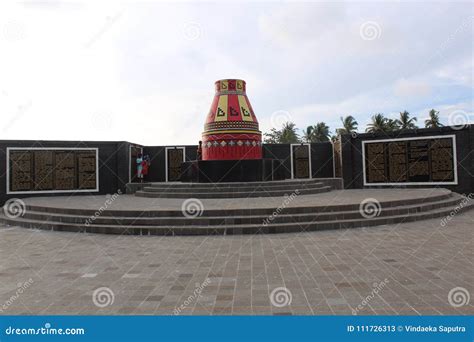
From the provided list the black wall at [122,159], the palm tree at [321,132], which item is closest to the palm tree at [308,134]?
the palm tree at [321,132]

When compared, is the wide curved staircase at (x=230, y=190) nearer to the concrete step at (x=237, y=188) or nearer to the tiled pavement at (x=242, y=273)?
the concrete step at (x=237, y=188)

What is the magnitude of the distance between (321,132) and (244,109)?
33690 millimetres

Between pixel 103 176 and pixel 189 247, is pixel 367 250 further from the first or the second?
pixel 103 176

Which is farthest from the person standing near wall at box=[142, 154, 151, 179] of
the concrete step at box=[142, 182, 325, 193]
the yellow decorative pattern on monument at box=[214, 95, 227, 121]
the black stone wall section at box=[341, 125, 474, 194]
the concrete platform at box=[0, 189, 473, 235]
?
the black stone wall section at box=[341, 125, 474, 194]

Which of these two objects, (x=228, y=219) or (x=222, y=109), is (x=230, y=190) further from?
(x=222, y=109)

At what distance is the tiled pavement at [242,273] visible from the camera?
10.6 feet

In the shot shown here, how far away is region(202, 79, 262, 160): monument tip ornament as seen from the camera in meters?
13.3

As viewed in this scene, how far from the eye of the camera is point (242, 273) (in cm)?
421

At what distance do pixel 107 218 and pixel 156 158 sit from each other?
9.31 meters

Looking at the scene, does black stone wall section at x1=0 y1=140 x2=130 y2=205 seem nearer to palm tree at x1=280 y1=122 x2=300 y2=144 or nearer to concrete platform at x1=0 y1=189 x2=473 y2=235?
concrete platform at x1=0 y1=189 x2=473 y2=235

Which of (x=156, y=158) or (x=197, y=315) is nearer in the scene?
(x=197, y=315)

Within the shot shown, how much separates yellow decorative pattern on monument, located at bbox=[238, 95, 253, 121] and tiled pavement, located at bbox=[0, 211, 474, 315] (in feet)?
25.7

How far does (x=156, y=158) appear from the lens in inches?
650

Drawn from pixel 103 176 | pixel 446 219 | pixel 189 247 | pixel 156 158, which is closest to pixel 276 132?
pixel 156 158
